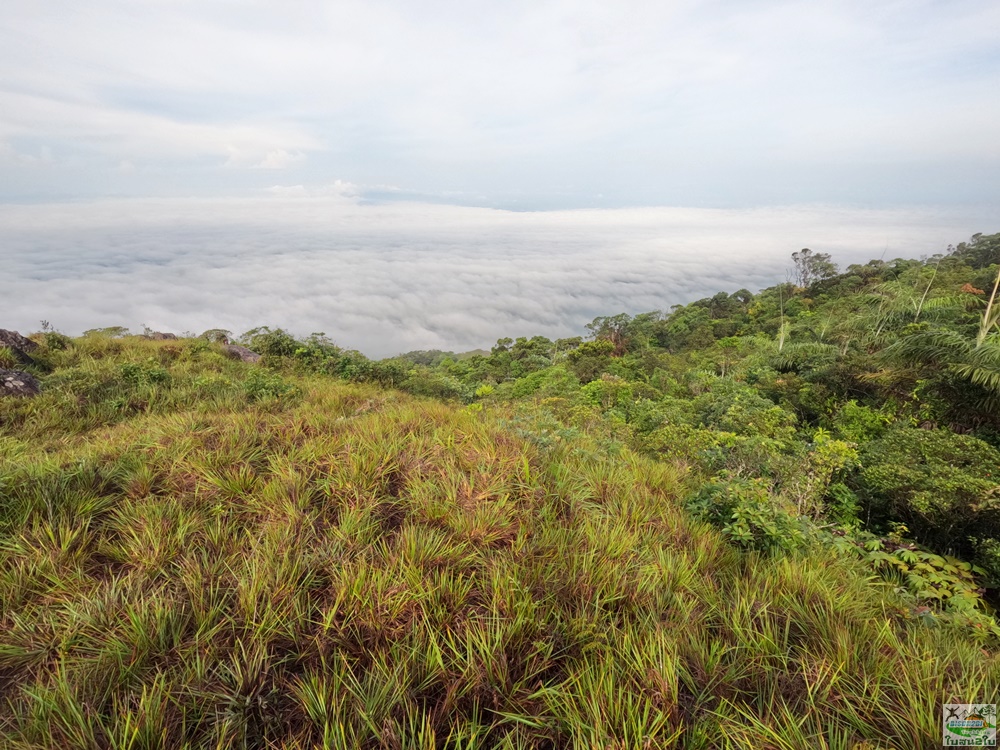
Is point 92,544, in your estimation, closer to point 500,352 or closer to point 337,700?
point 337,700

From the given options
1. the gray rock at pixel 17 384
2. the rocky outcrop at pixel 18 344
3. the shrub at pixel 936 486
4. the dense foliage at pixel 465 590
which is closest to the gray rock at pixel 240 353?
the rocky outcrop at pixel 18 344

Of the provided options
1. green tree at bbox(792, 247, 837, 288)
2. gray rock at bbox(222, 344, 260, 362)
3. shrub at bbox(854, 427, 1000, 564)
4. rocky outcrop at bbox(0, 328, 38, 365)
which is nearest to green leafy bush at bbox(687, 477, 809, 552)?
shrub at bbox(854, 427, 1000, 564)

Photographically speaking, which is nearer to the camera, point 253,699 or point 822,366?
point 253,699

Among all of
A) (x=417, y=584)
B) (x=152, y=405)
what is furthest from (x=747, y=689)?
(x=152, y=405)

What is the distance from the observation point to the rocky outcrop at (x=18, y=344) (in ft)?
24.6

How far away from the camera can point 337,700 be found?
1.56 metres

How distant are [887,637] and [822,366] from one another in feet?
37.8

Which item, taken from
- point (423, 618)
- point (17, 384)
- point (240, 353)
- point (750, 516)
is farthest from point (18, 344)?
point (750, 516)

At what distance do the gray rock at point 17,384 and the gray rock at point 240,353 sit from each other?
4401 millimetres

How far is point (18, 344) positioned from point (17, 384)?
3.52 metres

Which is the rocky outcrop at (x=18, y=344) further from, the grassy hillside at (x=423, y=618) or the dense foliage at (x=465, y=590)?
the grassy hillside at (x=423, y=618)

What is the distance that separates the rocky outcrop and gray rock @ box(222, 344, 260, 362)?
345cm
